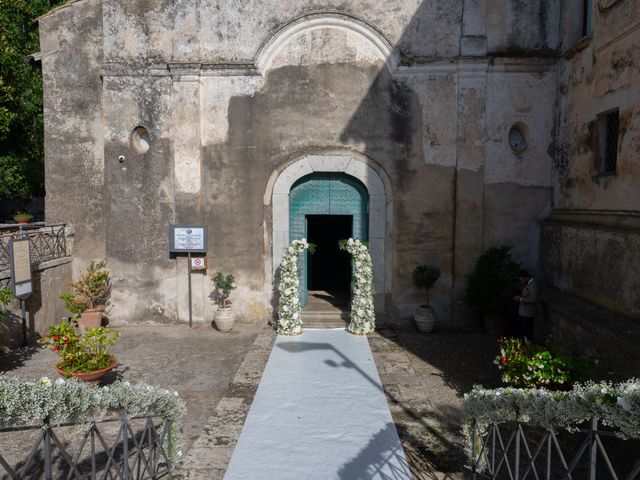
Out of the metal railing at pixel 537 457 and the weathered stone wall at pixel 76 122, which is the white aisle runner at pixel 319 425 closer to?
the metal railing at pixel 537 457

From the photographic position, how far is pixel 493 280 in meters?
8.80

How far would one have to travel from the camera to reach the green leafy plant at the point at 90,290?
905 cm

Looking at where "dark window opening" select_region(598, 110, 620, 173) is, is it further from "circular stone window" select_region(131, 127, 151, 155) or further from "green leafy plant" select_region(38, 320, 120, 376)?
"circular stone window" select_region(131, 127, 151, 155)

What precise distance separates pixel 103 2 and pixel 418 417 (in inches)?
396

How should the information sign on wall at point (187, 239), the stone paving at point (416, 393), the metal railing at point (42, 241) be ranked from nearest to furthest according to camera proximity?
1. the stone paving at point (416, 393)
2. the metal railing at point (42, 241)
3. the information sign on wall at point (187, 239)

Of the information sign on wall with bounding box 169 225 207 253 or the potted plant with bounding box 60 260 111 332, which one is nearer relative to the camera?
the potted plant with bounding box 60 260 111 332

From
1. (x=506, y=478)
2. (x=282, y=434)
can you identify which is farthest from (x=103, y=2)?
(x=506, y=478)

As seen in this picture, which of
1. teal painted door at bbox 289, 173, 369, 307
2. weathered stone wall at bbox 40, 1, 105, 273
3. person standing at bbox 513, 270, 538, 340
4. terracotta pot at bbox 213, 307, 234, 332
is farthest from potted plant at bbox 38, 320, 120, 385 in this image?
person standing at bbox 513, 270, 538, 340

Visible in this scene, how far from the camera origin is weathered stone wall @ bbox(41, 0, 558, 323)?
372 inches

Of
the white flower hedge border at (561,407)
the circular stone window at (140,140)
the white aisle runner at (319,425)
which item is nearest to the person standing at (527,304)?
the white aisle runner at (319,425)

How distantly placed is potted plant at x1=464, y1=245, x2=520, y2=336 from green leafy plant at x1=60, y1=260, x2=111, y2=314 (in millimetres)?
7538

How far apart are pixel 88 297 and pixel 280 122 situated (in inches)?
209

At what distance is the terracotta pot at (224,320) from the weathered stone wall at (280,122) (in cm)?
43

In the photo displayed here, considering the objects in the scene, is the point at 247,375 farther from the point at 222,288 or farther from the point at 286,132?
the point at 286,132
